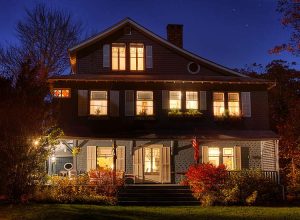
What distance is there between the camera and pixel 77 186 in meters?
20.8

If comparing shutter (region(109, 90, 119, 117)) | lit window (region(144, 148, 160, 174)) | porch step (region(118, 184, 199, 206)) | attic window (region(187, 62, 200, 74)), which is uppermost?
attic window (region(187, 62, 200, 74))

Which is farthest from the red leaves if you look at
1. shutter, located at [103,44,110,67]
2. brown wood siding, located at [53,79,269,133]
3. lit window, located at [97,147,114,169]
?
shutter, located at [103,44,110,67]

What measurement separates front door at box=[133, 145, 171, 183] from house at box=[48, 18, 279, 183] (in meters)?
0.05

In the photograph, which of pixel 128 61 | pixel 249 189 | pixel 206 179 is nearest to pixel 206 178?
pixel 206 179

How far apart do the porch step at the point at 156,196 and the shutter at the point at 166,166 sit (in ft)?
8.16

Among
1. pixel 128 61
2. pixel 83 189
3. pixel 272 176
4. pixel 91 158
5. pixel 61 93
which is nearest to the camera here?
pixel 83 189

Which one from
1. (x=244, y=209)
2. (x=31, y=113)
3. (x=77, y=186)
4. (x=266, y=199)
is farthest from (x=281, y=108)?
(x=31, y=113)

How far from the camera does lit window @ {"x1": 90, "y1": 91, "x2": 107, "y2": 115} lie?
83.1ft

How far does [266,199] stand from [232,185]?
1.69 m

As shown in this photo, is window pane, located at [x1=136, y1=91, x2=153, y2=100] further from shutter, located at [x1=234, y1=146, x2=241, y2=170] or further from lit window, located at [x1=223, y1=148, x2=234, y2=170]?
shutter, located at [x1=234, y1=146, x2=241, y2=170]

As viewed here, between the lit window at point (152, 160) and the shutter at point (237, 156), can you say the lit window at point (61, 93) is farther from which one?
the shutter at point (237, 156)

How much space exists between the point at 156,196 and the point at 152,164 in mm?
4183

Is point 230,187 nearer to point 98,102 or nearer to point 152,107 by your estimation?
point 152,107

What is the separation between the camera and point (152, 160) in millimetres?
25516
